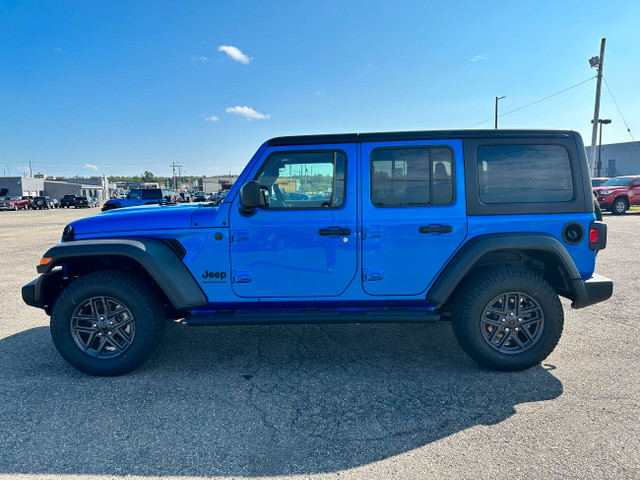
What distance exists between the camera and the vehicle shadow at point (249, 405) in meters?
2.35

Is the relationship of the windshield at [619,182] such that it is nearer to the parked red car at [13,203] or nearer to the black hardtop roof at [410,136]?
the black hardtop roof at [410,136]

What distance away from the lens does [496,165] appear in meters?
3.41

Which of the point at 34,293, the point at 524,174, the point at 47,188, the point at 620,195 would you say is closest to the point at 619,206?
the point at 620,195

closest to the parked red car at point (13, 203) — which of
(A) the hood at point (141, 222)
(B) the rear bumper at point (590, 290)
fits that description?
(A) the hood at point (141, 222)

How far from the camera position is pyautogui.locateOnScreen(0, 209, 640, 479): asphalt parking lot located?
7.46 feet

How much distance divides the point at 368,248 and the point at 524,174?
1.51 m

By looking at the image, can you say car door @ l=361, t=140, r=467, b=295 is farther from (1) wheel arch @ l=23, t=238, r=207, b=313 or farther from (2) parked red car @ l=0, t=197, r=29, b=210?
(2) parked red car @ l=0, t=197, r=29, b=210

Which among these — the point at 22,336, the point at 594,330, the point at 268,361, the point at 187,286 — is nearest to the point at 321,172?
the point at 187,286

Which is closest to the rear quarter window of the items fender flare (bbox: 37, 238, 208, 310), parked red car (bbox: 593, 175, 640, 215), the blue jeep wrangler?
the blue jeep wrangler

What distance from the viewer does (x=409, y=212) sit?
332 centimetres

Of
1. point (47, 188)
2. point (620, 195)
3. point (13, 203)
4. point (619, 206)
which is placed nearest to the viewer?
point (620, 195)

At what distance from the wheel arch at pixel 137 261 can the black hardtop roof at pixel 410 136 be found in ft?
4.30

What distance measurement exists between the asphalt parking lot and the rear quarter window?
1501mm

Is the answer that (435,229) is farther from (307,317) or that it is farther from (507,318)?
(307,317)
